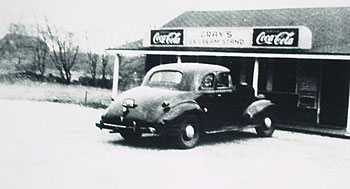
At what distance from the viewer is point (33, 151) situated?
567cm

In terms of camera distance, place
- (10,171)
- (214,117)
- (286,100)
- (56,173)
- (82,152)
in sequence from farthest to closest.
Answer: (286,100)
(214,117)
(82,152)
(56,173)
(10,171)

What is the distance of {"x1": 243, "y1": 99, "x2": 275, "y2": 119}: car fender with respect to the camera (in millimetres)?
8094

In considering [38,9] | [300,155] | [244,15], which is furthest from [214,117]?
[244,15]

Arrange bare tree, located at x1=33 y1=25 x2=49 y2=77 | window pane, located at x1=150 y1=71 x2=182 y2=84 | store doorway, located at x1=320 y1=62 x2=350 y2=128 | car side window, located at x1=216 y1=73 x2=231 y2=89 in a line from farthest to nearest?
1. store doorway, located at x1=320 y1=62 x2=350 y2=128
2. car side window, located at x1=216 y1=73 x2=231 y2=89
3. window pane, located at x1=150 y1=71 x2=182 y2=84
4. bare tree, located at x1=33 y1=25 x2=49 y2=77

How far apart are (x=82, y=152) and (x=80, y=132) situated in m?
1.94

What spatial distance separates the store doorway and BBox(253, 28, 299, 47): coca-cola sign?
1186 millimetres

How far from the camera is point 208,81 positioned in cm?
769

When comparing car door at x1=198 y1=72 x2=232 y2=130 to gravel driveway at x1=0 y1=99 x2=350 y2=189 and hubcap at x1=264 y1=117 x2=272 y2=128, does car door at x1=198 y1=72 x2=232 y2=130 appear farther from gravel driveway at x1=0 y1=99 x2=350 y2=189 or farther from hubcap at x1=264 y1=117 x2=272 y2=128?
hubcap at x1=264 y1=117 x2=272 y2=128

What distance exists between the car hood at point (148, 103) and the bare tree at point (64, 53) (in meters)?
0.99

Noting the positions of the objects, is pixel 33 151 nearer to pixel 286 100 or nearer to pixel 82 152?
pixel 82 152

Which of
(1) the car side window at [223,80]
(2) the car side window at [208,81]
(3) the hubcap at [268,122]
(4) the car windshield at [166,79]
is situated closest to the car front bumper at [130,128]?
(4) the car windshield at [166,79]

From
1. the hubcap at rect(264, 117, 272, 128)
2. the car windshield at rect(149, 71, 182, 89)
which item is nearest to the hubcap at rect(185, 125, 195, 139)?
the car windshield at rect(149, 71, 182, 89)

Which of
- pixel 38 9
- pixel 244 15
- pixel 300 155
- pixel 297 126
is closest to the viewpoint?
pixel 38 9

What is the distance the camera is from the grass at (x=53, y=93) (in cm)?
591
